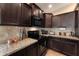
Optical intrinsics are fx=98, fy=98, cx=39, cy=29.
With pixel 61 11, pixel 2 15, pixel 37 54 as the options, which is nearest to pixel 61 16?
pixel 61 11

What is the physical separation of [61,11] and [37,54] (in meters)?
0.80

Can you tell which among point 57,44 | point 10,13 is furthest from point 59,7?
point 10,13

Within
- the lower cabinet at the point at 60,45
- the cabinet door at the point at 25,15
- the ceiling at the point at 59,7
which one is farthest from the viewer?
the cabinet door at the point at 25,15

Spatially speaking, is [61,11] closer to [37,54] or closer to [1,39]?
[37,54]

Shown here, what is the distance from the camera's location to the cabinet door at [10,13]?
1.38m

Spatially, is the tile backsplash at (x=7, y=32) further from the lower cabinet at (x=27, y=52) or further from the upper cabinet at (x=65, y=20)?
the upper cabinet at (x=65, y=20)

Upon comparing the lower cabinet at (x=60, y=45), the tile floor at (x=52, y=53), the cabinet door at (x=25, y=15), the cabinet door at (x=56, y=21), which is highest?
the cabinet door at (x=25, y=15)

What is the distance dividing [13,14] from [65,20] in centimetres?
85

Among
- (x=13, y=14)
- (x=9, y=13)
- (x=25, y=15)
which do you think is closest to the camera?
(x=9, y=13)

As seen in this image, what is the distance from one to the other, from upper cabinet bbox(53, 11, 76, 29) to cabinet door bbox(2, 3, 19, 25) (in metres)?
0.64

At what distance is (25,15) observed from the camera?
1.99 m

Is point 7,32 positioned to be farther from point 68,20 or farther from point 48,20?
point 68,20

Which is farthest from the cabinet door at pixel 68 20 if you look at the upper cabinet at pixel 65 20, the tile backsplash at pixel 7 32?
the tile backsplash at pixel 7 32

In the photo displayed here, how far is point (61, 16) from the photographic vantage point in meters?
1.53
